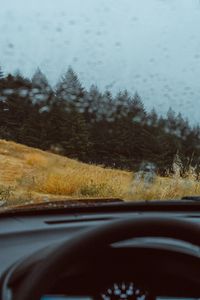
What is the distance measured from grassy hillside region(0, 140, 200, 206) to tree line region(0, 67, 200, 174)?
0.77 meters

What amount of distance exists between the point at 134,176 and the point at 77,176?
0.98m

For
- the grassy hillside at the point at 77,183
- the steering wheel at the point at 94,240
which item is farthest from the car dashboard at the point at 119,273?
the grassy hillside at the point at 77,183

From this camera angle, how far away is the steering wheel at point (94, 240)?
1275 millimetres

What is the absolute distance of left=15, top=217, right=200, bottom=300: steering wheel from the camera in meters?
1.28

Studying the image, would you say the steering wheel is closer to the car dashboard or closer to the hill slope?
the car dashboard

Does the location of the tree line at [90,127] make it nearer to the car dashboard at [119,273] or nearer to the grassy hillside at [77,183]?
the grassy hillside at [77,183]

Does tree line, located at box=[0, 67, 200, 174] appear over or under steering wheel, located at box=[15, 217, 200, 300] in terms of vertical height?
over

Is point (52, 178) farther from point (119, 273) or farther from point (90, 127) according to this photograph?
point (119, 273)

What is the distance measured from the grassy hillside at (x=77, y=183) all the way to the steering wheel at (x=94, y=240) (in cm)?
845

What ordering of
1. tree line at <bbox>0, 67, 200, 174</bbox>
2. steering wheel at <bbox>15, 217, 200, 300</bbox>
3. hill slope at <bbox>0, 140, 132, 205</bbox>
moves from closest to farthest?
steering wheel at <bbox>15, 217, 200, 300</bbox> < hill slope at <bbox>0, 140, 132, 205</bbox> < tree line at <bbox>0, 67, 200, 174</bbox>

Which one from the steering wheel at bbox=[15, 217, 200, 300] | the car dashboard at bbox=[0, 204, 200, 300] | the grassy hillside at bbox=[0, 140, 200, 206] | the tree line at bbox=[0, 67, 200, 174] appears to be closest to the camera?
the steering wheel at bbox=[15, 217, 200, 300]

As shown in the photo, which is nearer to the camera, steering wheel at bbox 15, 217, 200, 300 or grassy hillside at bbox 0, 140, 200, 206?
steering wheel at bbox 15, 217, 200, 300

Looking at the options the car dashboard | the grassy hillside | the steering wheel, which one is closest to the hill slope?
the grassy hillside

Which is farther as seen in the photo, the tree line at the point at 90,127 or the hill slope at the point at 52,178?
the tree line at the point at 90,127
